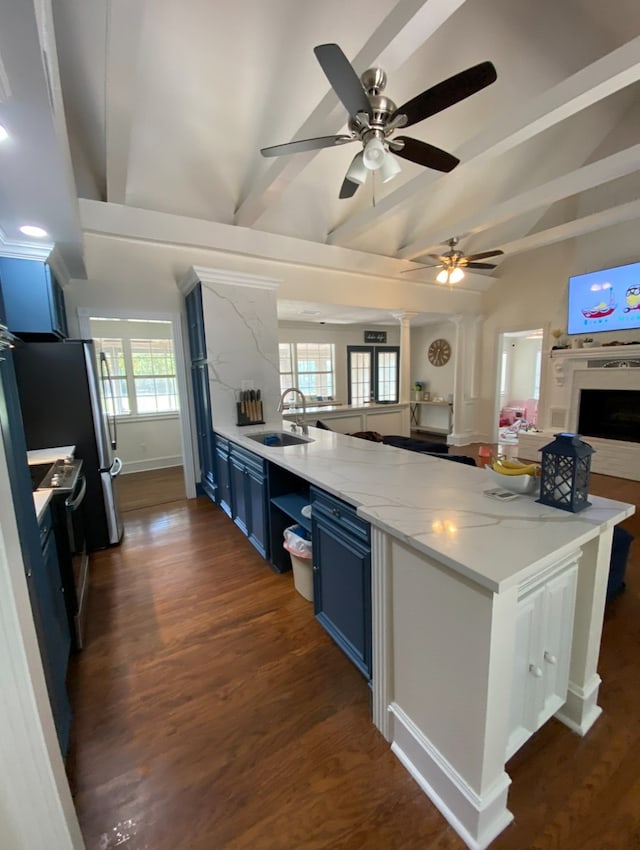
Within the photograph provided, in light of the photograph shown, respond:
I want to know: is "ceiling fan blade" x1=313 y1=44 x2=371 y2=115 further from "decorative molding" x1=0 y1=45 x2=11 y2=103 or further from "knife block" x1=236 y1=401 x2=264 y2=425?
"knife block" x1=236 y1=401 x2=264 y2=425

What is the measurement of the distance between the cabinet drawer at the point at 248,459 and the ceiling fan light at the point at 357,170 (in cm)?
202

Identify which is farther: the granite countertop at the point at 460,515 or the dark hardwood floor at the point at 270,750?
the dark hardwood floor at the point at 270,750

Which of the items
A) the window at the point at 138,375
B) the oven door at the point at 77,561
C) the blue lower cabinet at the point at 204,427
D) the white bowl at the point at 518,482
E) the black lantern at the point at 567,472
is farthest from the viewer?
the window at the point at 138,375

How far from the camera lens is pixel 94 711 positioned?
1.56 metres

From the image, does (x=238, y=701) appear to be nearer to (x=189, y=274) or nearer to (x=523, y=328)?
(x=189, y=274)

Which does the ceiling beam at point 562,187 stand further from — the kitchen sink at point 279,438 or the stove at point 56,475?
the stove at point 56,475

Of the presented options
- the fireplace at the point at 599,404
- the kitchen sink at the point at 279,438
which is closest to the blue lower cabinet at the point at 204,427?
the kitchen sink at the point at 279,438

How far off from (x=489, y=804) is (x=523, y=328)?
21.2ft

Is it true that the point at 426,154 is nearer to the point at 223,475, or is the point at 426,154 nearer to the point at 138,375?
the point at 223,475

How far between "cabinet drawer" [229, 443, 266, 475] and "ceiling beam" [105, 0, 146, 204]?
7.61 ft

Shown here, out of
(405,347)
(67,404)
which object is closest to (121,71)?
(67,404)

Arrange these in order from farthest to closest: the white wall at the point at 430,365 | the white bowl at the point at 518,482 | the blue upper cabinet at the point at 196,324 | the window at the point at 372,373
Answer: the window at the point at 372,373 < the white wall at the point at 430,365 < the blue upper cabinet at the point at 196,324 < the white bowl at the point at 518,482

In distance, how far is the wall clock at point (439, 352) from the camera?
26.0 ft

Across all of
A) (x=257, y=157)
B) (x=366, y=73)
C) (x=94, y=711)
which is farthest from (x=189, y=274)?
(x=94, y=711)
